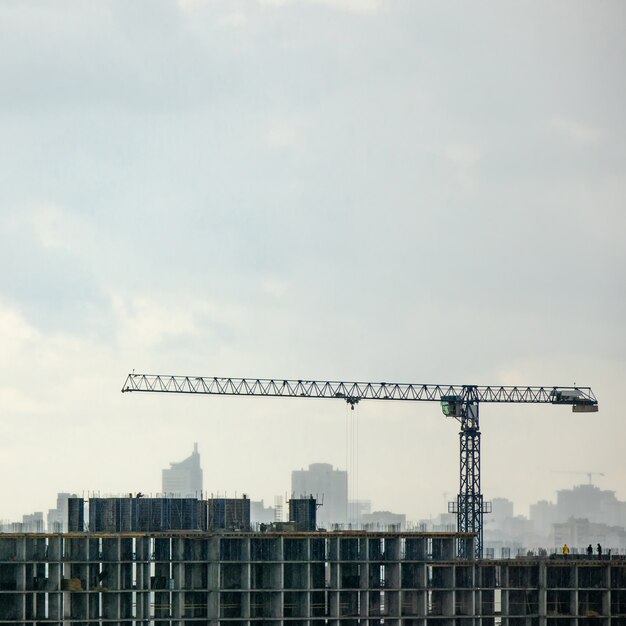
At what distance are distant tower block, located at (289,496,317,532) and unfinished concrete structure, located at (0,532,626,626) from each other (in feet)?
33.5

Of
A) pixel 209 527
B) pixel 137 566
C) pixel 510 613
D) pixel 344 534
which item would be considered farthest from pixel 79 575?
pixel 510 613

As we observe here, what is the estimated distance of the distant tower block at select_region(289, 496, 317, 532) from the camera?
18662 cm

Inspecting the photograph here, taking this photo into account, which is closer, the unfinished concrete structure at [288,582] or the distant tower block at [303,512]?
the unfinished concrete structure at [288,582]

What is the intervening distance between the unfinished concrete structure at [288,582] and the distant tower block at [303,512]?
1022cm

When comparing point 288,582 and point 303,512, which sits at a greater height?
point 303,512

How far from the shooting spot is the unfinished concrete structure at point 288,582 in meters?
169

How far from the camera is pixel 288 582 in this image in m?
175

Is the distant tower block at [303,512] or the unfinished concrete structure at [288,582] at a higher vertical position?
the distant tower block at [303,512]

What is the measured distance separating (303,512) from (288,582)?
13.8 meters

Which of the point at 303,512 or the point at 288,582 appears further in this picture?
the point at 303,512

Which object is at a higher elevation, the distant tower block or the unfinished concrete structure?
the distant tower block

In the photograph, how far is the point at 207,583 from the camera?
568 ft

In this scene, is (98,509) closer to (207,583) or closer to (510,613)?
(207,583)

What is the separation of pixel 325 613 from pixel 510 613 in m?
21.7
